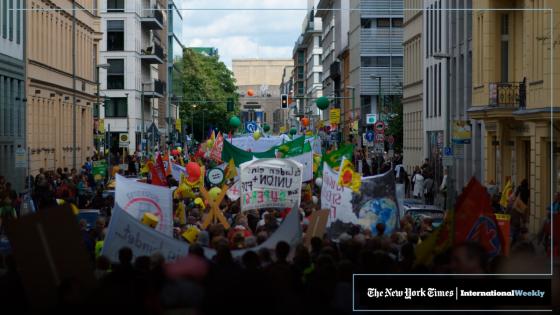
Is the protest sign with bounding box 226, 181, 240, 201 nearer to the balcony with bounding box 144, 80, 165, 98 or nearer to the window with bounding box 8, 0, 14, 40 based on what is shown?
the window with bounding box 8, 0, 14, 40

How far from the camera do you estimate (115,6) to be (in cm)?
9131

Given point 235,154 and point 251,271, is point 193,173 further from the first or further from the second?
point 251,271

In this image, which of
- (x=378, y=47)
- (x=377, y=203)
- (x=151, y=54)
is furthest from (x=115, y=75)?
(x=377, y=203)

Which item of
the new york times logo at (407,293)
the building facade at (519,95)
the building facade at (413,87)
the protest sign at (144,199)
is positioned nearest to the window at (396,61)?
the building facade at (413,87)

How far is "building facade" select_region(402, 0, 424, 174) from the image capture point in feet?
203

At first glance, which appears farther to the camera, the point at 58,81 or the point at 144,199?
the point at 58,81

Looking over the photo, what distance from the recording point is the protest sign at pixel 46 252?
10102 mm

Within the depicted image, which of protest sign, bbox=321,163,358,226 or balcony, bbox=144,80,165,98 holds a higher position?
balcony, bbox=144,80,165,98

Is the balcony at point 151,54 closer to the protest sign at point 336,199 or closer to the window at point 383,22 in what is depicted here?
the window at point 383,22

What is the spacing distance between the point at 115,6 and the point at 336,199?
71650 millimetres

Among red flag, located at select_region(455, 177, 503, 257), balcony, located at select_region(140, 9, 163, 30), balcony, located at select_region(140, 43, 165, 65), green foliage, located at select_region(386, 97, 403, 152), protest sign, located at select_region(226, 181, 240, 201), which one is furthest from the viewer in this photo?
balcony, located at select_region(140, 9, 163, 30)

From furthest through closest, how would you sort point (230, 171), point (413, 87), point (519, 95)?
point (413, 87), point (519, 95), point (230, 171)

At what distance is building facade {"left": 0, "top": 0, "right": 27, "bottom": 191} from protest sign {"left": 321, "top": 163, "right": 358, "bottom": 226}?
26.3 meters

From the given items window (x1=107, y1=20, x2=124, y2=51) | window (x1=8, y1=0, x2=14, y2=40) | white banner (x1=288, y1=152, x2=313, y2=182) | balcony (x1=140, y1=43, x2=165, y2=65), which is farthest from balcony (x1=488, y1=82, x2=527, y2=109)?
balcony (x1=140, y1=43, x2=165, y2=65)
